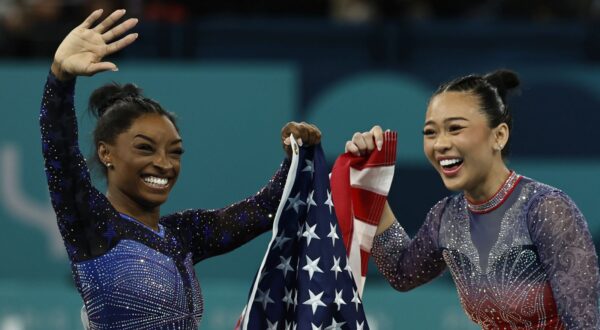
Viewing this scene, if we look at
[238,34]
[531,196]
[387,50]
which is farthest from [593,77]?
[531,196]

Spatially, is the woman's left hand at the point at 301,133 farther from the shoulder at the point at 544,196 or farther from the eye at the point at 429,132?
the shoulder at the point at 544,196

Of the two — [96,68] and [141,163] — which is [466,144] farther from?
[96,68]

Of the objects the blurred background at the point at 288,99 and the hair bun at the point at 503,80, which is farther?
the blurred background at the point at 288,99

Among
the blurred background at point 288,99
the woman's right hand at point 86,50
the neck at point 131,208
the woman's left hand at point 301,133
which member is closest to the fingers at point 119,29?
the woman's right hand at point 86,50

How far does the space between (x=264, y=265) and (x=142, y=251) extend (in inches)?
14.4

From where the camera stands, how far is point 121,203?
9.94ft

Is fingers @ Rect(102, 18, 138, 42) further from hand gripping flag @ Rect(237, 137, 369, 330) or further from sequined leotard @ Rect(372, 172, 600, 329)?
sequined leotard @ Rect(372, 172, 600, 329)

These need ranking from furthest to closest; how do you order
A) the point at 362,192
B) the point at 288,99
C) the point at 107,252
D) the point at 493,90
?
the point at 288,99
the point at 362,192
the point at 493,90
the point at 107,252

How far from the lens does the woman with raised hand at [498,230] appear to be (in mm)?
2854

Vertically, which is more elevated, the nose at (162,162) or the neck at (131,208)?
the nose at (162,162)

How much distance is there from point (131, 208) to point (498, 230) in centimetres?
95

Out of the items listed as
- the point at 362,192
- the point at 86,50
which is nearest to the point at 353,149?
the point at 362,192

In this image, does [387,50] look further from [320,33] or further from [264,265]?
[264,265]

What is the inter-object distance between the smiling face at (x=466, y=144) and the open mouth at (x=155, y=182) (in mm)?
709
